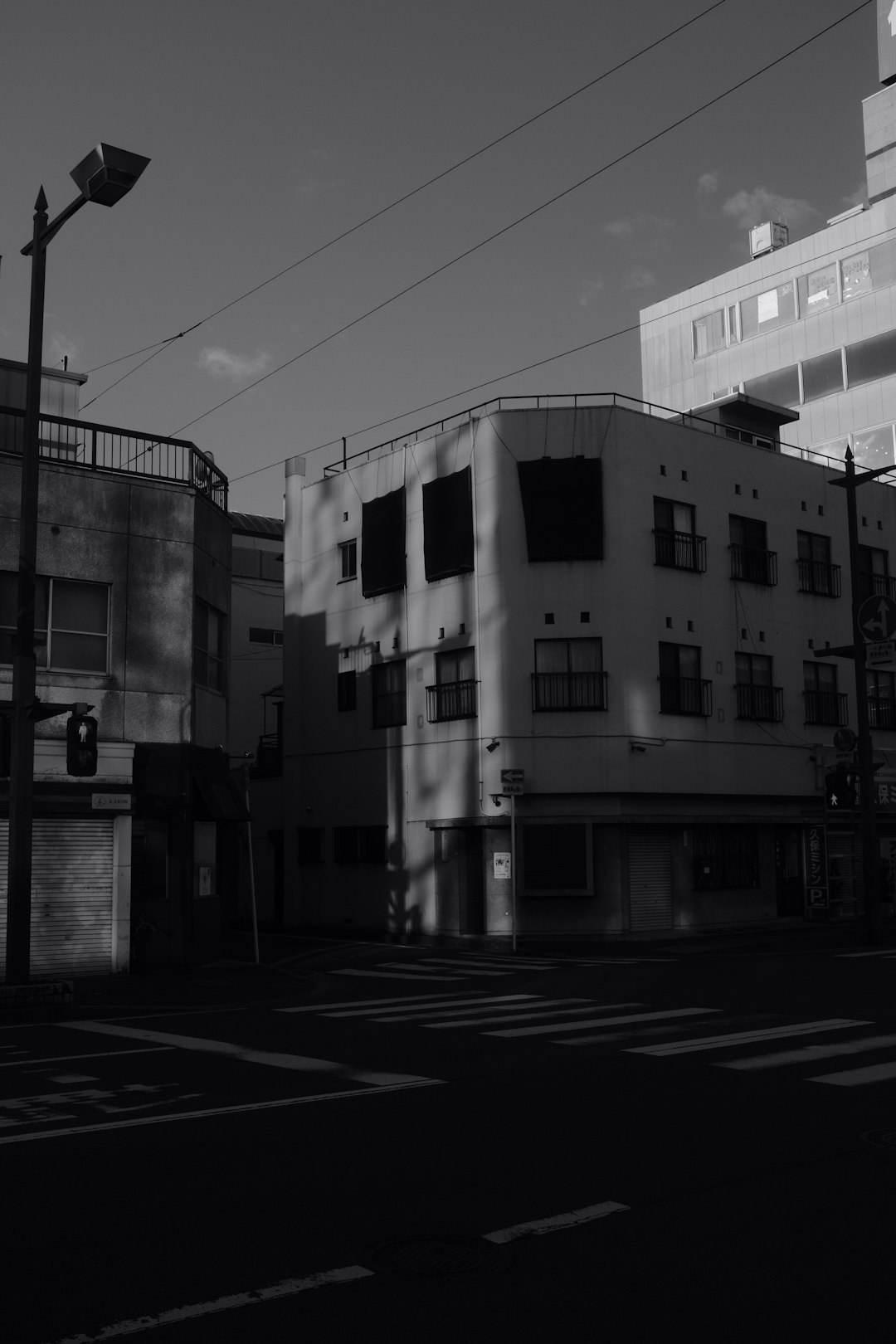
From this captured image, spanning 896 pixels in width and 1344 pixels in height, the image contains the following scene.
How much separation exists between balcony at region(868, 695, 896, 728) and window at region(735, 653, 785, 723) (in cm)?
491

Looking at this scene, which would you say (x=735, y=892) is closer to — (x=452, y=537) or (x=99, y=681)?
(x=452, y=537)

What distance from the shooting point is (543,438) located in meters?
31.1

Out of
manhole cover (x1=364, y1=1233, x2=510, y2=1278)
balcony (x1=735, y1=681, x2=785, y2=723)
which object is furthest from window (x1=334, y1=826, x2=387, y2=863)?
manhole cover (x1=364, y1=1233, x2=510, y2=1278)

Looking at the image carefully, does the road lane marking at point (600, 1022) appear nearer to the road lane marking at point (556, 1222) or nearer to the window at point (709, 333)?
the road lane marking at point (556, 1222)

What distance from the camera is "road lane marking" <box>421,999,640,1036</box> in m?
13.9

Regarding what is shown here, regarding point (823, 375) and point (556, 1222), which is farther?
point (823, 375)

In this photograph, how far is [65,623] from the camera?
2192 centimetres

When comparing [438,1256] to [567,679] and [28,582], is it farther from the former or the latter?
[567,679]

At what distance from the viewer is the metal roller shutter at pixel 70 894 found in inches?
822

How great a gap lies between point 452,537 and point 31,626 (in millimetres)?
16431

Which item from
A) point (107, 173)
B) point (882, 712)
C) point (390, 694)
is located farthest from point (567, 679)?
point (107, 173)

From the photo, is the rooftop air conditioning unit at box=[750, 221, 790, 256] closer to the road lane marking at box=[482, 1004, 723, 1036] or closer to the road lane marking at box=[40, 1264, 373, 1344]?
the road lane marking at box=[482, 1004, 723, 1036]

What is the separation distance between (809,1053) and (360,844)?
2359 centimetres

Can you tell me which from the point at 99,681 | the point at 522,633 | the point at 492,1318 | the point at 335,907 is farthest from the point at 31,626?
the point at 335,907
